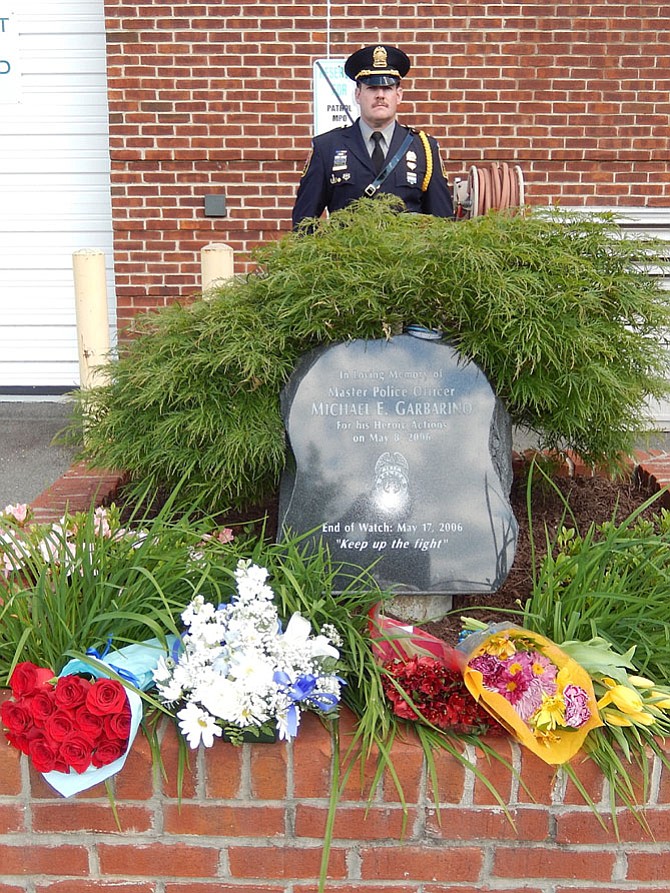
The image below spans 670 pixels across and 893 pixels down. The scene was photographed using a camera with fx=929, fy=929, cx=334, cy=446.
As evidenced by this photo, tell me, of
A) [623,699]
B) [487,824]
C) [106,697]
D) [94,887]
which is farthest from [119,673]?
[623,699]

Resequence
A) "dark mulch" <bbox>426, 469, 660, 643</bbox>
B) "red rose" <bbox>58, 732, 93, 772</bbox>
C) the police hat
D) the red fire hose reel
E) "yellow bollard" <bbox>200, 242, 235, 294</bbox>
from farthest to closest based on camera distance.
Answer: "yellow bollard" <bbox>200, 242, 235, 294</bbox> < the police hat < the red fire hose reel < "dark mulch" <bbox>426, 469, 660, 643</bbox> < "red rose" <bbox>58, 732, 93, 772</bbox>

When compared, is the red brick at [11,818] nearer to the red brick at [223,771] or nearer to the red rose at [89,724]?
the red rose at [89,724]

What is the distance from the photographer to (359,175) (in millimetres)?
4320

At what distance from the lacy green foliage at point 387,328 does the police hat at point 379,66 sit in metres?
1.45

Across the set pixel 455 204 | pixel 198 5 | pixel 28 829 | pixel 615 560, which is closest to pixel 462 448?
pixel 615 560

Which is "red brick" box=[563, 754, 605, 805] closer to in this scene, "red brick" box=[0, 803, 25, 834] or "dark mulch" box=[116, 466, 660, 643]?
"dark mulch" box=[116, 466, 660, 643]

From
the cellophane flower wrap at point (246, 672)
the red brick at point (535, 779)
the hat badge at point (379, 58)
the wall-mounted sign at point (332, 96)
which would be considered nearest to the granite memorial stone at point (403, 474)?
the cellophane flower wrap at point (246, 672)

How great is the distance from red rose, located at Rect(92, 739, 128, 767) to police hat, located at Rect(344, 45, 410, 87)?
330 centimetres

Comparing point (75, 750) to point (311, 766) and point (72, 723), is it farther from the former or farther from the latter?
point (311, 766)

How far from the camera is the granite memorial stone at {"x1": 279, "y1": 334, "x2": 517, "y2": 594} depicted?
2676 mm

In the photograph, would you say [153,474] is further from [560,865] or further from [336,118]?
[336,118]

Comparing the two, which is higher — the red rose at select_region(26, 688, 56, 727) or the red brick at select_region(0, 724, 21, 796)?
the red rose at select_region(26, 688, 56, 727)

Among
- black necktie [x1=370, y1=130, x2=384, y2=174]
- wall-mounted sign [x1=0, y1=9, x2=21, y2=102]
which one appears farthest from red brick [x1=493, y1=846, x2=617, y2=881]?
wall-mounted sign [x1=0, y1=9, x2=21, y2=102]

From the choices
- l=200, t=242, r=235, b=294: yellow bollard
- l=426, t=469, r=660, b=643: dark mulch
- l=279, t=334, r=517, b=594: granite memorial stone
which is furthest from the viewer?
l=200, t=242, r=235, b=294: yellow bollard
